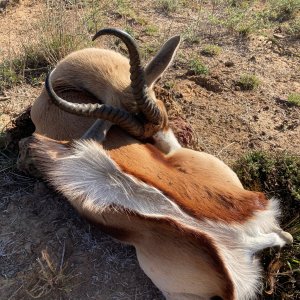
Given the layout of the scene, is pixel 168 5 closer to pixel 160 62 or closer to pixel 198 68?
pixel 198 68

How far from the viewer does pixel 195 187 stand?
346 centimetres

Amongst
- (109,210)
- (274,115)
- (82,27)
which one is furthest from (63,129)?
(82,27)

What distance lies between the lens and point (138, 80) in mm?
3572

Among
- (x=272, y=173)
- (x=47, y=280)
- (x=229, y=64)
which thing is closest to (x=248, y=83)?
(x=229, y=64)

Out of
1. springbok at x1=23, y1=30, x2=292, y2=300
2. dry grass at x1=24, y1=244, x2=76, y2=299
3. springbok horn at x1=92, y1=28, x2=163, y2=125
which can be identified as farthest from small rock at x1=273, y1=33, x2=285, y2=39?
dry grass at x1=24, y1=244, x2=76, y2=299

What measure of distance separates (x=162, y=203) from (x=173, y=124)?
186cm

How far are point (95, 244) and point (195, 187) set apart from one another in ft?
4.66

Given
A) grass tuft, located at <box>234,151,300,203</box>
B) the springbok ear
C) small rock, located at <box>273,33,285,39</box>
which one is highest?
the springbok ear

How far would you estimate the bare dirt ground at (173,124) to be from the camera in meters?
4.15

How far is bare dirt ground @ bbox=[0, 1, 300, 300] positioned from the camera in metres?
4.15

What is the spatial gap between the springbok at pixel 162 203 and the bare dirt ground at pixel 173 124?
2.02 ft

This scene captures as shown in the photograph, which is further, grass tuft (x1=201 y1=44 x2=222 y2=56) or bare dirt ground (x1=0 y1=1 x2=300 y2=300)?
grass tuft (x1=201 y1=44 x2=222 y2=56)

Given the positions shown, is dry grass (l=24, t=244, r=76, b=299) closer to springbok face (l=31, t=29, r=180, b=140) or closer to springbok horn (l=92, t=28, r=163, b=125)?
springbok face (l=31, t=29, r=180, b=140)

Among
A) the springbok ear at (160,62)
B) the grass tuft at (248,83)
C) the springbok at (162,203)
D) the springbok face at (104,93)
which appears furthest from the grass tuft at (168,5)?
the springbok at (162,203)
